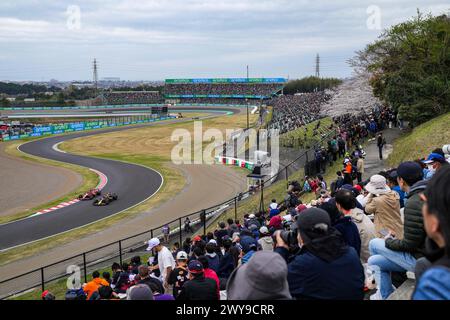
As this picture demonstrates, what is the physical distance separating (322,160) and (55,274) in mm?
12515

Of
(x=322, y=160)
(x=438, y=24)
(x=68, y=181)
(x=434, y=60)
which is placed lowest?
(x=68, y=181)

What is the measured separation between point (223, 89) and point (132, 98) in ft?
104

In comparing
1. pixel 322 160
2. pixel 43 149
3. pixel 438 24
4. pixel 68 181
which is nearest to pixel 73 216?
pixel 68 181

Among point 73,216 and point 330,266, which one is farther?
point 73,216

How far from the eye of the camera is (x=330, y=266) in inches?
147

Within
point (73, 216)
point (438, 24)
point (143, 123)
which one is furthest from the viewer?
point (143, 123)

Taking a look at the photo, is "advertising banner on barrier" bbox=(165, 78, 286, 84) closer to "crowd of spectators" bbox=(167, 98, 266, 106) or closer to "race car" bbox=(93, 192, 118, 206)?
"crowd of spectators" bbox=(167, 98, 266, 106)

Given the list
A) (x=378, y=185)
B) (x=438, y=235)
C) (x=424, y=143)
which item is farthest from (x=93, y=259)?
(x=438, y=235)

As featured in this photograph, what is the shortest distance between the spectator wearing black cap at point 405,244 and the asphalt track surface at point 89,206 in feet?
61.2

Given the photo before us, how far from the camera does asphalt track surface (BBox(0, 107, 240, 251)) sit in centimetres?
2181

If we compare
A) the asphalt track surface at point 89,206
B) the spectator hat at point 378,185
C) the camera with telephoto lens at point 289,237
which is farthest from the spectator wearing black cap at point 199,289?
the asphalt track surface at point 89,206

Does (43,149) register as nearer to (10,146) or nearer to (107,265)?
(10,146)

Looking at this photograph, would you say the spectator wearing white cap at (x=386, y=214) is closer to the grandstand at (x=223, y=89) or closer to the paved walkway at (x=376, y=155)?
the paved walkway at (x=376, y=155)
